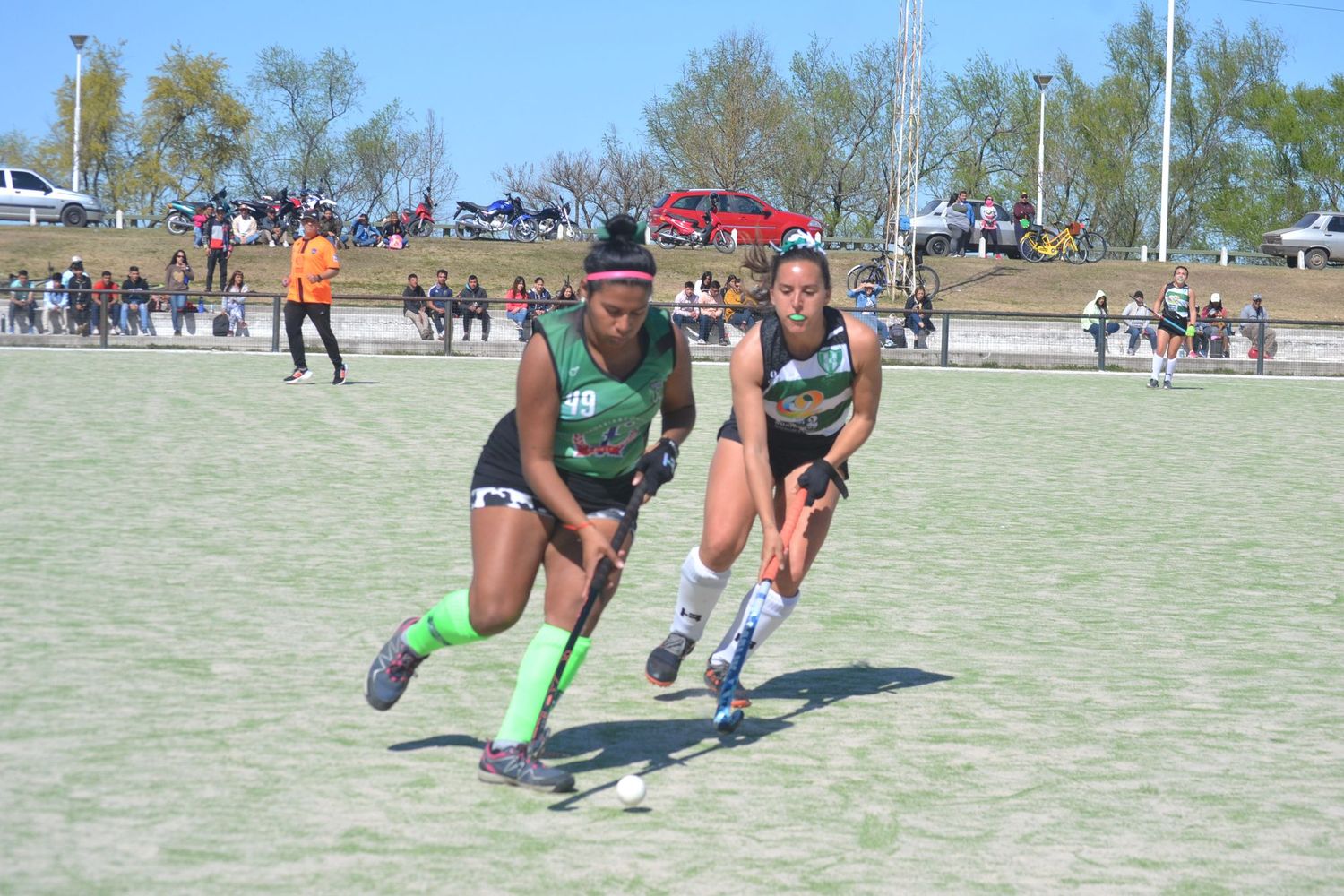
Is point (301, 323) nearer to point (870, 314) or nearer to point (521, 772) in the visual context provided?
point (870, 314)

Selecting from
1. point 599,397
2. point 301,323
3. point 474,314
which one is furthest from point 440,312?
point 599,397

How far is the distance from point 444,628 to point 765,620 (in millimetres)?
1384

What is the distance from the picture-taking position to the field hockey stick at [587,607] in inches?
194

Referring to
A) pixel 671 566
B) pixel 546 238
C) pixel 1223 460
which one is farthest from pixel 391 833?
pixel 546 238

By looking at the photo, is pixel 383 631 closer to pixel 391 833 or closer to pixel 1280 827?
pixel 391 833

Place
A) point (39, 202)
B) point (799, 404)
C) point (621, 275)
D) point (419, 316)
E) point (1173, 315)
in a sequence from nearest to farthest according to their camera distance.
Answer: point (621, 275) → point (799, 404) → point (1173, 315) → point (419, 316) → point (39, 202)

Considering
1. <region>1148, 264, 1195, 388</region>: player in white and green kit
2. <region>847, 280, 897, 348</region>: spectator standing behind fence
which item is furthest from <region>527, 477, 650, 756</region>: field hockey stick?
<region>847, 280, 897, 348</region>: spectator standing behind fence

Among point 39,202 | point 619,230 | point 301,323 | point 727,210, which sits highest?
point 39,202

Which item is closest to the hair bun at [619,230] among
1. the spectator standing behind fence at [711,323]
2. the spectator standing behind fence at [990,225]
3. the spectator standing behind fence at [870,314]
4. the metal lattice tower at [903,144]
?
the spectator standing behind fence at [870,314]

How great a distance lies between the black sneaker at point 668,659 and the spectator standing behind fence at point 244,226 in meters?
41.0

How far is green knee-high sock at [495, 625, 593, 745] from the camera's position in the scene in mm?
4902

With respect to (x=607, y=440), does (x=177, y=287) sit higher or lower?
higher

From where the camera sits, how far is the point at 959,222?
48062 millimetres

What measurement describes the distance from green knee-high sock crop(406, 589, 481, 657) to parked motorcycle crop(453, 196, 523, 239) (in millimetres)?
43698
